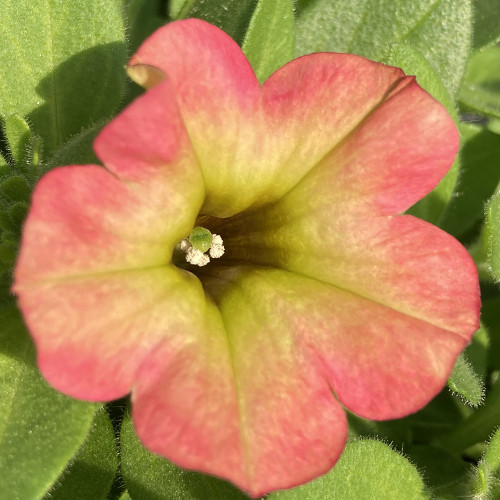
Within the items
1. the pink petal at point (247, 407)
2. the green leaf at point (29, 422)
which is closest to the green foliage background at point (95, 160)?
the green leaf at point (29, 422)

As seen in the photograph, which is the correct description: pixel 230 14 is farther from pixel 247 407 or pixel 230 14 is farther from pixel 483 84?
pixel 483 84

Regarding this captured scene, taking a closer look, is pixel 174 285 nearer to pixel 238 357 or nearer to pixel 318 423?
pixel 238 357

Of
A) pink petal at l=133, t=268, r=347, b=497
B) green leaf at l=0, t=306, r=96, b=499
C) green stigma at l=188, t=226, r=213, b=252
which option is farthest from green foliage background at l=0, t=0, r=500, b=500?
pink petal at l=133, t=268, r=347, b=497

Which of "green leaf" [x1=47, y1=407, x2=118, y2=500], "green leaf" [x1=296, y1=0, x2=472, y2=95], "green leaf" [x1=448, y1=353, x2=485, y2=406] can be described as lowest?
"green leaf" [x1=47, y1=407, x2=118, y2=500]

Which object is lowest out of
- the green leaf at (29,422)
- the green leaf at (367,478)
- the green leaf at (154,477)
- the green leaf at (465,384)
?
the green leaf at (154,477)

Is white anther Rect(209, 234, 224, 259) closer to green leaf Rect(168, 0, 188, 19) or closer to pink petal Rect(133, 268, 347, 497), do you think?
pink petal Rect(133, 268, 347, 497)

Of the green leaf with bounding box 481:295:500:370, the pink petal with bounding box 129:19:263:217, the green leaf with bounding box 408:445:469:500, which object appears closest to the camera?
the pink petal with bounding box 129:19:263:217

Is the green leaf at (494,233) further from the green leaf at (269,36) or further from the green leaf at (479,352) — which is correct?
the green leaf at (269,36)
